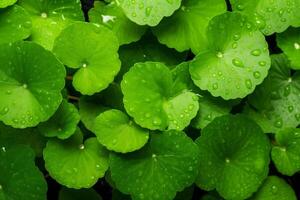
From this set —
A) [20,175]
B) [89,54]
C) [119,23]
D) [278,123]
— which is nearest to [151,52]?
[119,23]

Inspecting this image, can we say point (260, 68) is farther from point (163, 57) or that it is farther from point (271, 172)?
point (271, 172)

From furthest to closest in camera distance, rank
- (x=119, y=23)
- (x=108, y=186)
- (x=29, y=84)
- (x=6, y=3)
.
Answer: (x=108, y=186)
(x=119, y=23)
(x=6, y=3)
(x=29, y=84)

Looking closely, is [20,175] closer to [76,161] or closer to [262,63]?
[76,161]

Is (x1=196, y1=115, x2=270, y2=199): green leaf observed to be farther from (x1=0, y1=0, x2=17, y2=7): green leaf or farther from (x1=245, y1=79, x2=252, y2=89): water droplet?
(x1=0, y1=0, x2=17, y2=7): green leaf

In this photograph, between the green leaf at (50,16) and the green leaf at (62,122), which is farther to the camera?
the green leaf at (50,16)

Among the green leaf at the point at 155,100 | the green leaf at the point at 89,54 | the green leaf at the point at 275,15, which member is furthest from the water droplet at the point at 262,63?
the green leaf at the point at 89,54

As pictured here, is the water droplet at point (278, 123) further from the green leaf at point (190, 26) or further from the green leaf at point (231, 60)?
the green leaf at point (190, 26)
